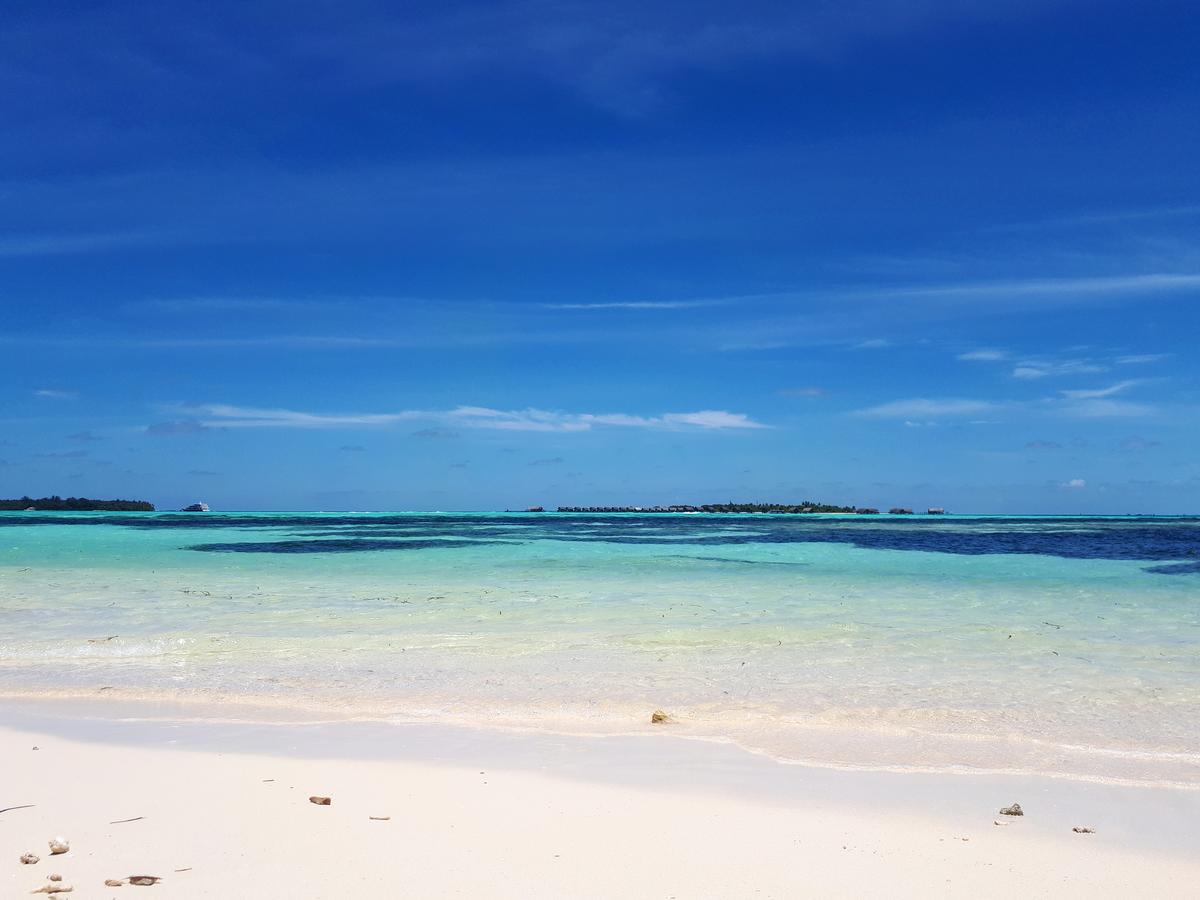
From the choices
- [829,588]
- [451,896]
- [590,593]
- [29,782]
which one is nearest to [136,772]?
[29,782]

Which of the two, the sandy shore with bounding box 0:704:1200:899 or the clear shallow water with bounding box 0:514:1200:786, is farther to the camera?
the clear shallow water with bounding box 0:514:1200:786

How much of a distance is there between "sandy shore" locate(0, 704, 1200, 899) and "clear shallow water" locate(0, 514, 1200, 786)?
0.82m

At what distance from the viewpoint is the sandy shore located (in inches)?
150

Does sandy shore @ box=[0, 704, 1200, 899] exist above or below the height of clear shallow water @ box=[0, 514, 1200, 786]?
above

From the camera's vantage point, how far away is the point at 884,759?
19.3 ft

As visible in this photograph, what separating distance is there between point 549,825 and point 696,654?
565cm

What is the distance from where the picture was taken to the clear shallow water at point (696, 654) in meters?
6.74

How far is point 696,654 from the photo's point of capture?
9.95 m

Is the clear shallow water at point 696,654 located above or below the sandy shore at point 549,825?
below

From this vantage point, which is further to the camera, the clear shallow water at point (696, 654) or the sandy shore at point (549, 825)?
the clear shallow water at point (696, 654)

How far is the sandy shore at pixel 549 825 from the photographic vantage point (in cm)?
382

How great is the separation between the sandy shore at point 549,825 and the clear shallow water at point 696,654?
82cm

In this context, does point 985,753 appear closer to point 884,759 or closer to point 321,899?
point 884,759

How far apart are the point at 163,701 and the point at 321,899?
483cm
